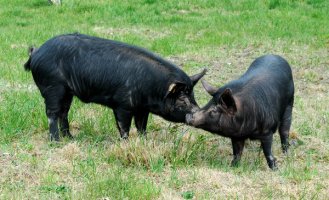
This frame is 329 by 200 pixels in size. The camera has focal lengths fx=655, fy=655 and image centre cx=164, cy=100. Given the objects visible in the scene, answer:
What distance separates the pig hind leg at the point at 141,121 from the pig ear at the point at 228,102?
121 cm

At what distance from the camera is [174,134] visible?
7.73 meters

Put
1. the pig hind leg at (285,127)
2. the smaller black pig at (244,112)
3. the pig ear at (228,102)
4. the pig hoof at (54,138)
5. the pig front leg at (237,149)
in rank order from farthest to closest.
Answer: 1. the pig hind leg at (285,127)
2. the pig hoof at (54,138)
3. the pig front leg at (237,149)
4. the smaller black pig at (244,112)
5. the pig ear at (228,102)

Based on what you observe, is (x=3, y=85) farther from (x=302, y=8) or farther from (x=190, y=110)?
(x=302, y=8)

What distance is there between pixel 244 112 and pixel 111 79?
160 cm

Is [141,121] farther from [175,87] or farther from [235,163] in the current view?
[235,163]

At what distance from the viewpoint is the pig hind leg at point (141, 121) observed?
759 centimetres

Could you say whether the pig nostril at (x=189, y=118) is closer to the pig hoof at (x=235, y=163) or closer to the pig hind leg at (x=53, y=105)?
the pig hoof at (x=235, y=163)

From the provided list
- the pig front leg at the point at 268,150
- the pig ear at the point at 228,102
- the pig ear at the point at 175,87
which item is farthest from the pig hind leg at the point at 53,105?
the pig front leg at the point at 268,150

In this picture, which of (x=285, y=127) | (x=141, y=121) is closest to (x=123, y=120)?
(x=141, y=121)

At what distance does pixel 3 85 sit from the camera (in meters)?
9.83

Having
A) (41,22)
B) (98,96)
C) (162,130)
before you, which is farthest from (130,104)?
(41,22)

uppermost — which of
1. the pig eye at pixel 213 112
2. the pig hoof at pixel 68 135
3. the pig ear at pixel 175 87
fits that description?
the pig ear at pixel 175 87

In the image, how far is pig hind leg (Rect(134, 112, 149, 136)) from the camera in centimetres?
759

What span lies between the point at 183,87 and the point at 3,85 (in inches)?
148
